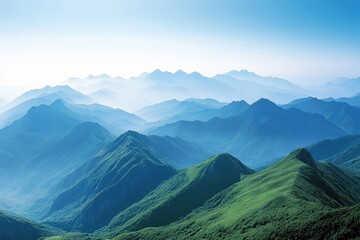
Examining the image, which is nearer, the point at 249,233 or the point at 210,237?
the point at 249,233

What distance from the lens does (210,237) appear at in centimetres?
15438

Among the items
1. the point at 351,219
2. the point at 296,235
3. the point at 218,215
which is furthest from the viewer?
the point at 218,215

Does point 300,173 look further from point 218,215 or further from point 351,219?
point 351,219

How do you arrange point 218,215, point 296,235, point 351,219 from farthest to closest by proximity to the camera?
point 218,215, point 296,235, point 351,219

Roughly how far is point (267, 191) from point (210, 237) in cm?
4875

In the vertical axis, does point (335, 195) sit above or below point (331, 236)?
below

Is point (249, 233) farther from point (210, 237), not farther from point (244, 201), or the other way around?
point (244, 201)

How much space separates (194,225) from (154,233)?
66.5 ft

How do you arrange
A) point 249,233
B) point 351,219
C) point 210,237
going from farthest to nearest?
1. point 210,237
2. point 249,233
3. point 351,219

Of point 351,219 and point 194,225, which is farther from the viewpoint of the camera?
point 194,225

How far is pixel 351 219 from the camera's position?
334 ft

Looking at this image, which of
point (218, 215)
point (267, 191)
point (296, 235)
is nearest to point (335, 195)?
point (267, 191)

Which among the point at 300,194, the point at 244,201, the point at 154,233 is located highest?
the point at 300,194

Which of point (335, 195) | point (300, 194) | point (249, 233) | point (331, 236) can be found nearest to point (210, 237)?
point (249, 233)
